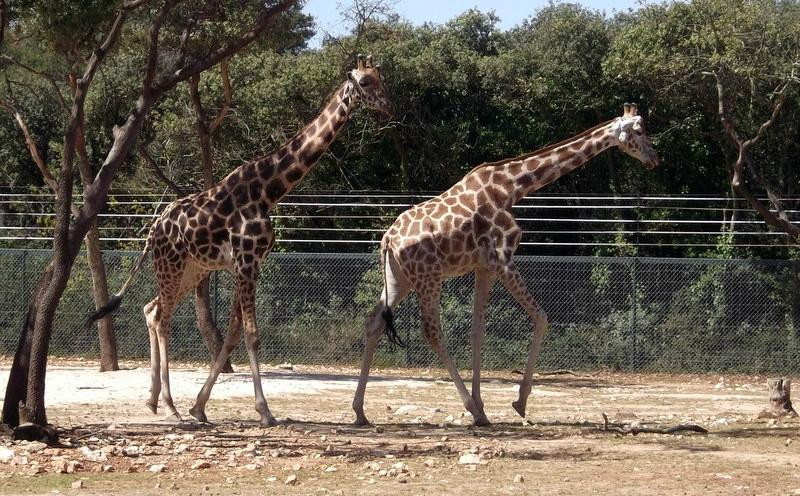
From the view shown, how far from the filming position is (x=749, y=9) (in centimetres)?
2098

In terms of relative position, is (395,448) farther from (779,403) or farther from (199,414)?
(779,403)

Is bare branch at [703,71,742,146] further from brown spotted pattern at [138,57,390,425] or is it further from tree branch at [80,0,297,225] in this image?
tree branch at [80,0,297,225]

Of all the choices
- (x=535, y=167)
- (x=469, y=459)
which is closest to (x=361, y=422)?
(x=469, y=459)

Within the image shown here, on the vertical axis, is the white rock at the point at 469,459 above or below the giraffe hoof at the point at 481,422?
below

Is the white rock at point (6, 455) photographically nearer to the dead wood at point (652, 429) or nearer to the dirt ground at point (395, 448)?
the dirt ground at point (395, 448)

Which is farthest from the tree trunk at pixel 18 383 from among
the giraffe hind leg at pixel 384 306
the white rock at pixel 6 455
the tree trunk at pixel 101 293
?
the tree trunk at pixel 101 293

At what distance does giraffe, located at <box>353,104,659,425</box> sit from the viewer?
1263 centimetres

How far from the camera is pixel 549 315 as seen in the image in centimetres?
2177

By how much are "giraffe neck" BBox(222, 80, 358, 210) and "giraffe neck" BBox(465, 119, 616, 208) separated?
5.40ft

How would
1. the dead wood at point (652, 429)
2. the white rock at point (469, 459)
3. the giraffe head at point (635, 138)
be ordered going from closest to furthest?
the white rock at point (469, 459) < the dead wood at point (652, 429) < the giraffe head at point (635, 138)

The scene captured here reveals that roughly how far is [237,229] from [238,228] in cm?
1

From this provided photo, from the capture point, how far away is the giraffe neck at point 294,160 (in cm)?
1267

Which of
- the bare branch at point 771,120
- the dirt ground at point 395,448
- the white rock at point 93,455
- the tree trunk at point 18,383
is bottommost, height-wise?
the dirt ground at point 395,448

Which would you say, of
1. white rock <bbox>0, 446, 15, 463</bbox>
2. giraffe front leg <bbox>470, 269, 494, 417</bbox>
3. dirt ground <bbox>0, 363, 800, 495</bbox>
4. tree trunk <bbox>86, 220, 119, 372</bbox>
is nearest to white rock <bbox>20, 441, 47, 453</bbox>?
dirt ground <bbox>0, 363, 800, 495</bbox>
